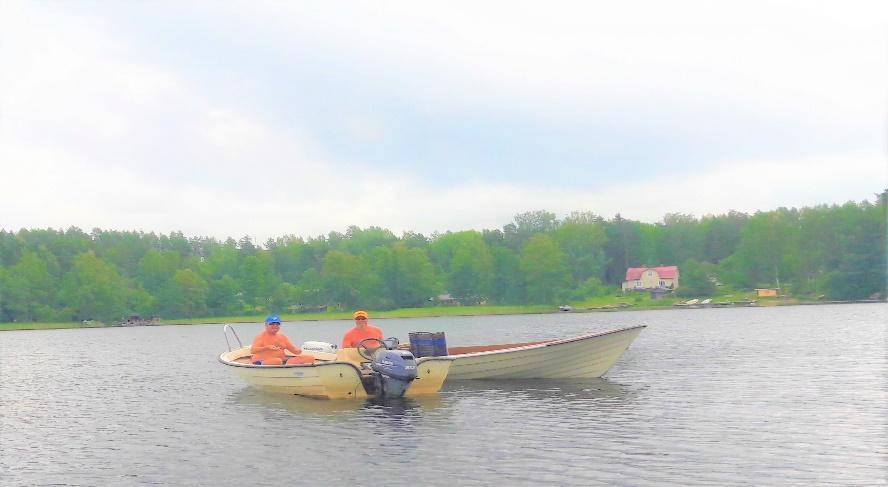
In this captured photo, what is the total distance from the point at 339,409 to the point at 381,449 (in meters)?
5.84

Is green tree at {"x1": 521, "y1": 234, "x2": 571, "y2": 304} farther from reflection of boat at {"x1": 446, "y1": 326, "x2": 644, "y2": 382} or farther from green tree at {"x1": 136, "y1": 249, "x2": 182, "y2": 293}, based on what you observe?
reflection of boat at {"x1": 446, "y1": 326, "x2": 644, "y2": 382}

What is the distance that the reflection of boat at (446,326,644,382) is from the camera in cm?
2728

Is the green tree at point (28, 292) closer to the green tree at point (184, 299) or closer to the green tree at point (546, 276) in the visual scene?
the green tree at point (184, 299)

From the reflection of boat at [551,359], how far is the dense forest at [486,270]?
100790 mm

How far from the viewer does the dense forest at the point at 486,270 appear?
424ft

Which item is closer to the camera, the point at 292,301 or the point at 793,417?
the point at 793,417

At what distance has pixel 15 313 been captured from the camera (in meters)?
130

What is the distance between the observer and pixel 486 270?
14650cm

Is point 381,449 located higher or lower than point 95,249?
lower

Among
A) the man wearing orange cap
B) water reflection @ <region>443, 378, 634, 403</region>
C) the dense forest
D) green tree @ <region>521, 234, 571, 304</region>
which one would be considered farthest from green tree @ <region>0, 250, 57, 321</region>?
water reflection @ <region>443, 378, 634, 403</region>

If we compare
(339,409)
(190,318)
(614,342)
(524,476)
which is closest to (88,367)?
(339,409)

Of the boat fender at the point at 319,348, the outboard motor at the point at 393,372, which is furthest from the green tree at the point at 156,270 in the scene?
the outboard motor at the point at 393,372

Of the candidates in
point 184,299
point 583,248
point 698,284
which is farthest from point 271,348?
point 583,248

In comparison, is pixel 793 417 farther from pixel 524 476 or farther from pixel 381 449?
pixel 381 449
